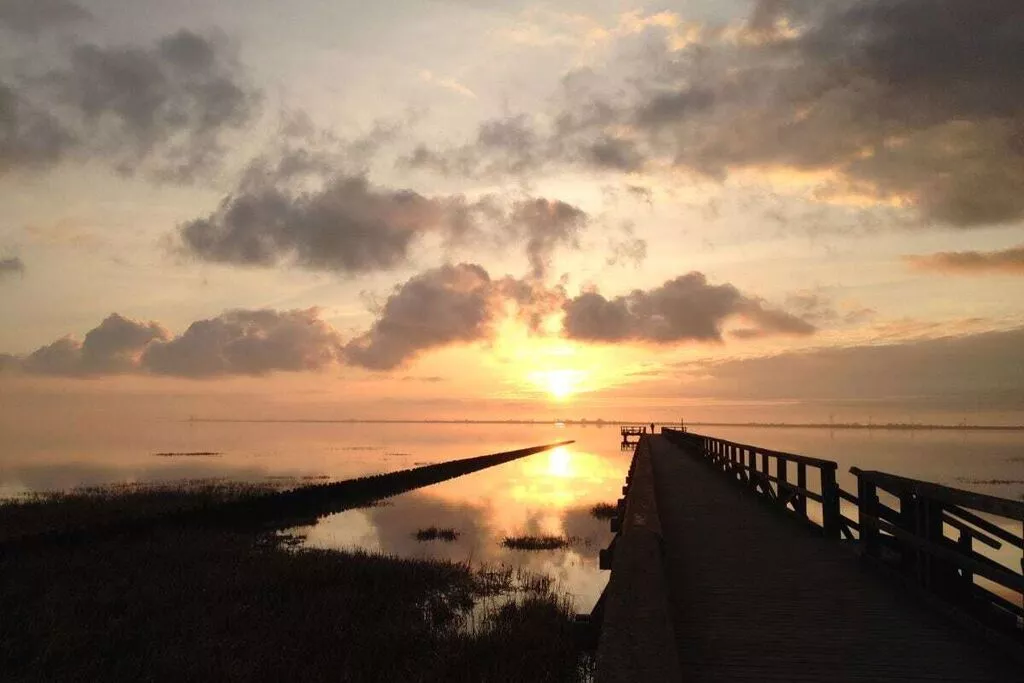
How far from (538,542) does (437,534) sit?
11.5 ft

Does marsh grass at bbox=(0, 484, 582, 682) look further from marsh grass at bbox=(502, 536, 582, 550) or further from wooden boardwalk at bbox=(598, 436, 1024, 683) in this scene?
marsh grass at bbox=(502, 536, 582, 550)

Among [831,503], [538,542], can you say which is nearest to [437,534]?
[538,542]

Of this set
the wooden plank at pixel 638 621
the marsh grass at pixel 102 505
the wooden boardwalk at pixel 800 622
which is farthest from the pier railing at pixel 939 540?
the marsh grass at pixel 102 505

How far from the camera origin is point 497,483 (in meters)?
44.2

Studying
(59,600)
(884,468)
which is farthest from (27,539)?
(884,468)

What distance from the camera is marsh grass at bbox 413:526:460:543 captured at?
21.3 metres

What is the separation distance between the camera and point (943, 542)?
22.7 ft

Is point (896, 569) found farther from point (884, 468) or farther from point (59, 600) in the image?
point (884, 468)

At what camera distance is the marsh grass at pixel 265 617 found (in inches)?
321

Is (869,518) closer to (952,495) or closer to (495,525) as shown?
(952,495)

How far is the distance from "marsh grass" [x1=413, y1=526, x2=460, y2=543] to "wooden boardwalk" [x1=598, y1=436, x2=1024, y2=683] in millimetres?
11767

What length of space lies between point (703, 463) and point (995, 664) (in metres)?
24.3

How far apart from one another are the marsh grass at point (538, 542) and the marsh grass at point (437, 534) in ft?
5.47

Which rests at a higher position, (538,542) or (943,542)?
(943,542)
